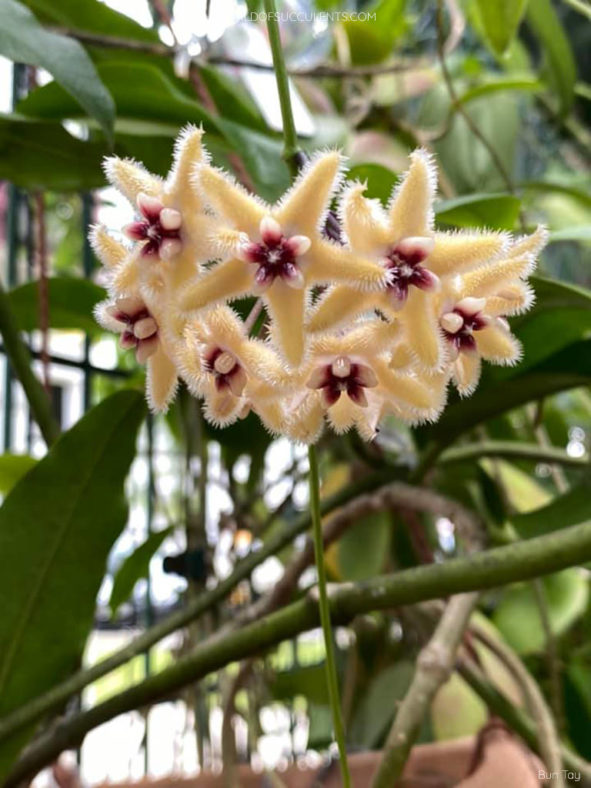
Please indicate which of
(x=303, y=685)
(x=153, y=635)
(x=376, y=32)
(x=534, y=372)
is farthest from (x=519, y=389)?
(x=376, y=32)

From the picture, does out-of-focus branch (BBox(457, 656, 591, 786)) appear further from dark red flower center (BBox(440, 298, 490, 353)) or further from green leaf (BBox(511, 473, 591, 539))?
dark red flower center (BBox(440, 298, 490, 353))

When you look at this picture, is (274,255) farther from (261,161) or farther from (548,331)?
(548,331)

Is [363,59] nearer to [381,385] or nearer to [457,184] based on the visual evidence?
[457,184]

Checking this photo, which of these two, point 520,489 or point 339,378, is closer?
point 339,378

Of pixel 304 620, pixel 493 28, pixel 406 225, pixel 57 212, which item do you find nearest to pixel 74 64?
pixel 406 225

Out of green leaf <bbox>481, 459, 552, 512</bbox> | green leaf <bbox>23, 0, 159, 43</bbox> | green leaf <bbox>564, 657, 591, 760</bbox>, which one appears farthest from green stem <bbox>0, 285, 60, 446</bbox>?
green leaf <bbox>564, 657, 591, 760</bbox>
